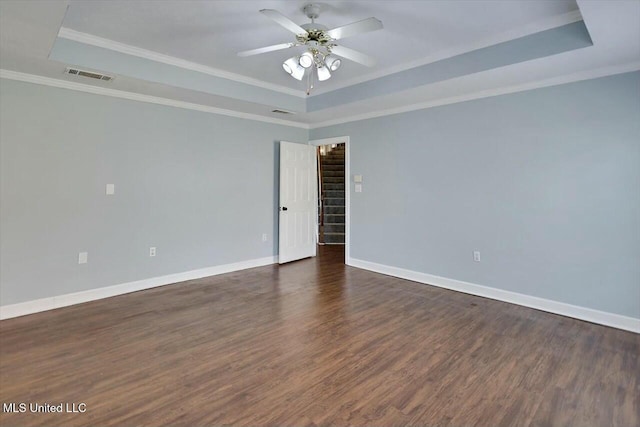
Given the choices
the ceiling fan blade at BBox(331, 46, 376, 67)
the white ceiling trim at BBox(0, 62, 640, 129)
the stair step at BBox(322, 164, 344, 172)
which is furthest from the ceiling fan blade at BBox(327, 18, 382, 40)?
the stair step at BBox(322, 164, 344, 172)

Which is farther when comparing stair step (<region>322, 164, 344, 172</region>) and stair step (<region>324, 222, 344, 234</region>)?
stair step (<region>322, 164, 344, 172</region>)

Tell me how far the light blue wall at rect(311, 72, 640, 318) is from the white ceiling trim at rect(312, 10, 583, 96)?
2.68ft

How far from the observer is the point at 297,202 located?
19.5ft

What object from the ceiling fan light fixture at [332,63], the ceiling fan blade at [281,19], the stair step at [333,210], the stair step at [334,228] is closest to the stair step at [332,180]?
the stair step at [333,210]

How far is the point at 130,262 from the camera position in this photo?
415 cm

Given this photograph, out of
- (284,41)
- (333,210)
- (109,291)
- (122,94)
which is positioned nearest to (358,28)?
(284,41)

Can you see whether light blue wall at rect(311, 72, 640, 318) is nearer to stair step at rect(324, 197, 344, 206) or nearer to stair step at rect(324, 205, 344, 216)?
stair step at rect(324, 205, 344, 216)

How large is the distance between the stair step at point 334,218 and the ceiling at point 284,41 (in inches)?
147

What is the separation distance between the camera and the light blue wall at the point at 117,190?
3.41m

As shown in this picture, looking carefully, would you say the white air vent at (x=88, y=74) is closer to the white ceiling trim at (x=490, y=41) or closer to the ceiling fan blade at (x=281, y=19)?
the ceiling fan blade at (x=281, y=19)

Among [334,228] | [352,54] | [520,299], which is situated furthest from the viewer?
[334,228]

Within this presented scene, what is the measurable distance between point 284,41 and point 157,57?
145 cm

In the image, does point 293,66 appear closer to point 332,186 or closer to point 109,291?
point 109,291

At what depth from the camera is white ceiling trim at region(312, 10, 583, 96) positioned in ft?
9.19
